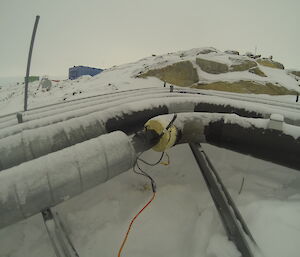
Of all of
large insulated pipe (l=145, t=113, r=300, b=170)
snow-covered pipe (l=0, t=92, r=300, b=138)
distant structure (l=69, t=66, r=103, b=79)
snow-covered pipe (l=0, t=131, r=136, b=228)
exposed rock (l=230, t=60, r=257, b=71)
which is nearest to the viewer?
snow-covered pipe (l=0, t=131, r=136, b=228)

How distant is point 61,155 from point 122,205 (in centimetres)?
119

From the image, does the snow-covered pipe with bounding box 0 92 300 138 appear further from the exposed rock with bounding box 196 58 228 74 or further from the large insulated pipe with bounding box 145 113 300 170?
the exposed rock with bounding box 196 58 228 74

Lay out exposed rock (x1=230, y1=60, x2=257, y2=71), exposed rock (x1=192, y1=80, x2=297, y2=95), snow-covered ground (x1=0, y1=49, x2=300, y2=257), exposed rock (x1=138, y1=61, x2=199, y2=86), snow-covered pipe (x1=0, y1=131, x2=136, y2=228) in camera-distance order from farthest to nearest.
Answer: exposed rock (x1=230, y1=60, x2=257, y2=71) < exposed rock (x1=138, y1=61, x2=199, y2=86) < exposed rock (x1=192, y1=80, x2=297, y2=95) < snow-covered ground (x1=0, y1=49, x2=300, y2=257) < snow-covered pipe (x1=0, y1=131, x2=136, y2=228)

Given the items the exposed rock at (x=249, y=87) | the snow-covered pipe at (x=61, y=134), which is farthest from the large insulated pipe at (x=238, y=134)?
the exposed rock at (x=249, y=87)

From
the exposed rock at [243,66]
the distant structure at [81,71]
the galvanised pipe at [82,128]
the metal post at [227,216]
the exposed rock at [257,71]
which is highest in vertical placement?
the galvanised pipe at [82,128]

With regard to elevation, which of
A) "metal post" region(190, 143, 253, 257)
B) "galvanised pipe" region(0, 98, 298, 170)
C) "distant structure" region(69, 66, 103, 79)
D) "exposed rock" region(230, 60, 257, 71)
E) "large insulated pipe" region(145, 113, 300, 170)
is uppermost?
"galvanised pipe" region(0, 98, 298, 170)

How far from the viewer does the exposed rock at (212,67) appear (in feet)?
43.4

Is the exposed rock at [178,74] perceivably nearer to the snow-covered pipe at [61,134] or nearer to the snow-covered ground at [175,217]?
the snow-covered pipe at [61,134]

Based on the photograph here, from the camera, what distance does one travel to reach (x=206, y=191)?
10.9 ft

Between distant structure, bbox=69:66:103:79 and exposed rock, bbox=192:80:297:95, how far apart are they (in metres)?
21.3

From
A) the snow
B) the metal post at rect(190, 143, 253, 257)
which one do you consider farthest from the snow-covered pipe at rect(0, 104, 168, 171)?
the metal post at rect(190, 143, 253, 257)

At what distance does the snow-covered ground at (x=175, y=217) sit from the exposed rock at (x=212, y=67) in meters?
10.6

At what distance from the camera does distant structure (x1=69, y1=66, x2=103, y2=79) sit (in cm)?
2935

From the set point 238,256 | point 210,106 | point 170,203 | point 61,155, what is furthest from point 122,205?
point 210,106
